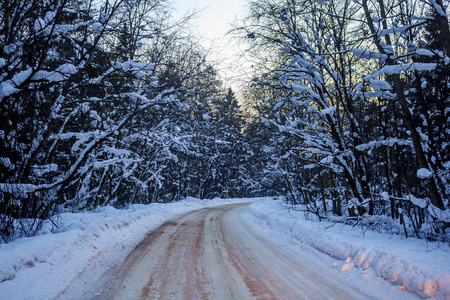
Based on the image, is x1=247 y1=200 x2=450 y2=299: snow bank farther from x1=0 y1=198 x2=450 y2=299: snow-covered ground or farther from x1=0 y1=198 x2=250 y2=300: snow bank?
x1=0 y1=198 x2=250 y2=300: snow bank

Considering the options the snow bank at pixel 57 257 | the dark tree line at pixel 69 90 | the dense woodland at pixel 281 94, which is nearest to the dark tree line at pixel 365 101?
the dense woodland at pixel 281 94

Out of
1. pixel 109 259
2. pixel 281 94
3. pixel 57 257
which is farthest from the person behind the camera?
pixel 281 94

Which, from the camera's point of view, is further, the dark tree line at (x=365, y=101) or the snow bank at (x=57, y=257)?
the dark tree line at (x=365, y=101)

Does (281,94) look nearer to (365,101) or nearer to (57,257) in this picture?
(365,101)

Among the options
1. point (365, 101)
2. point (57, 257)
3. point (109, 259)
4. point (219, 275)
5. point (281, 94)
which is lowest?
point (219, 275)

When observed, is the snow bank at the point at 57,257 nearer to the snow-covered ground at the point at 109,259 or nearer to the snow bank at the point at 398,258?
the snow-covered ground at the point at 109,259

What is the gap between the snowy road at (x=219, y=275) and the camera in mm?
3141

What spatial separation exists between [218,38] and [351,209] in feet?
21.9

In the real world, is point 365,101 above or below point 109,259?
above

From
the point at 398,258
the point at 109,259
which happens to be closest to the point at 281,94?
the point at 398,258

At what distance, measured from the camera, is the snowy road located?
3.14 meters

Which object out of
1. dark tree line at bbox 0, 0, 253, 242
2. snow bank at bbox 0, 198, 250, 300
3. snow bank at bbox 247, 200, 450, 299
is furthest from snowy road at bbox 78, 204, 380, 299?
dark tree line at bbox 0, 0, 253, 242

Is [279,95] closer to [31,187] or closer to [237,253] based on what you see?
[237,253]

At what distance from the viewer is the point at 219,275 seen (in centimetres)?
383
